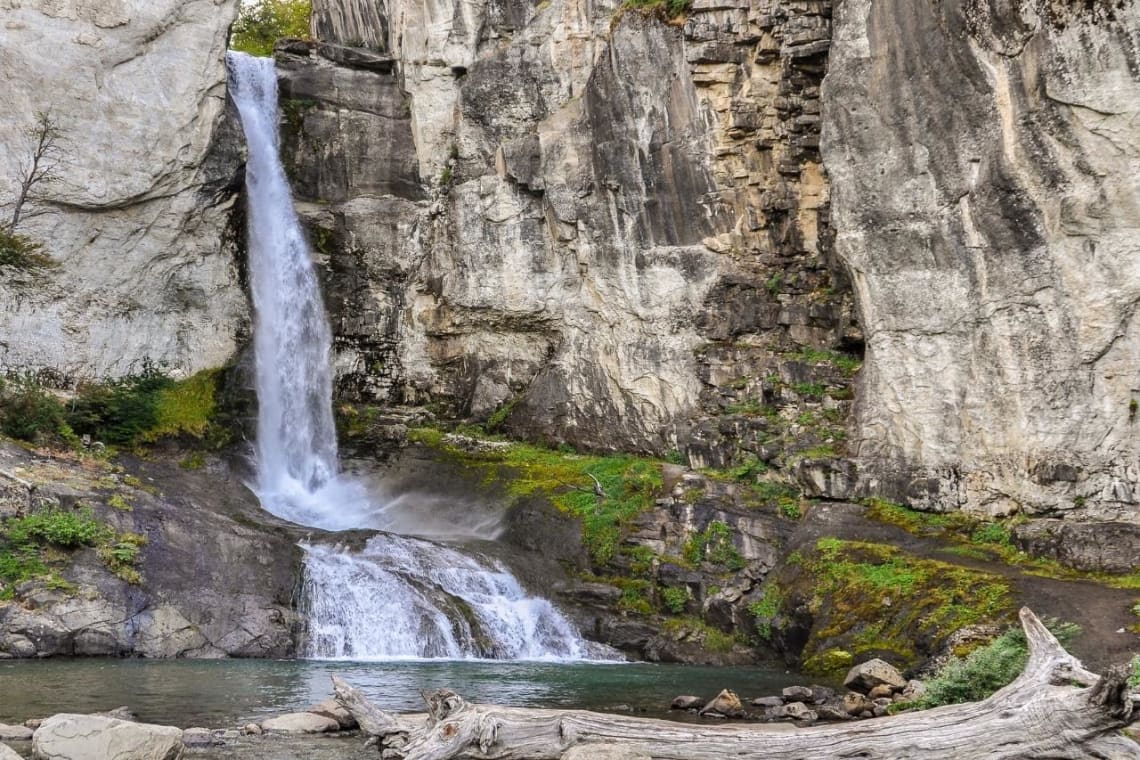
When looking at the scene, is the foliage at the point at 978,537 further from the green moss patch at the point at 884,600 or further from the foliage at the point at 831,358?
the foliage at the point at 831,358

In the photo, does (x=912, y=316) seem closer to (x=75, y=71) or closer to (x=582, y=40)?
(x=582, y=40)

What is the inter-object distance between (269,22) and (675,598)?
31581mm

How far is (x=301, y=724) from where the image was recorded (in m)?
11.2

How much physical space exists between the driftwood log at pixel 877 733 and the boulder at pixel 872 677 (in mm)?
4760

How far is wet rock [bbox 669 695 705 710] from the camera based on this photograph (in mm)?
12961

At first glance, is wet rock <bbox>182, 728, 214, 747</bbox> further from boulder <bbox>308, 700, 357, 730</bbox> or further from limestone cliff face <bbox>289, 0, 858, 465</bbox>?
limestone cliff face <bbox>289, 0, 858, 465</bbox>

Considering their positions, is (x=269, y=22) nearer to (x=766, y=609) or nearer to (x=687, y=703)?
(x=766, y=609)

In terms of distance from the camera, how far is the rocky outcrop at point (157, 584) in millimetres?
16672

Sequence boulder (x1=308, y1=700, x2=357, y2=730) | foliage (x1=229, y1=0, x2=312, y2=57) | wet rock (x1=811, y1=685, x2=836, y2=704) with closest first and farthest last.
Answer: boulder (x1=308, y1=700, x2=357, y2=730), wet rock (x1=811, y1=685, x2=836, y2=704), foliage (x1=229, y1=0, x2=312, y2=57)

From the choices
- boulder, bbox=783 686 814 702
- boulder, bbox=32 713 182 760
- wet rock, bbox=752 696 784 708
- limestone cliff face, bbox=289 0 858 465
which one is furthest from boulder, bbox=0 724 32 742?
limestone cliff face, bbox=289 0 858 465

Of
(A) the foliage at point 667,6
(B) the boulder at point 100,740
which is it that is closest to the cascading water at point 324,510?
(B) the boulder at point 100,740

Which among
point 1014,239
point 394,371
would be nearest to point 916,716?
point 1014,239

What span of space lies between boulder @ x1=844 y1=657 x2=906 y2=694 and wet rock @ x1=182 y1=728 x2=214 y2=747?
8.35 metres

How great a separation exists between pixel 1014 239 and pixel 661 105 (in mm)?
9486
